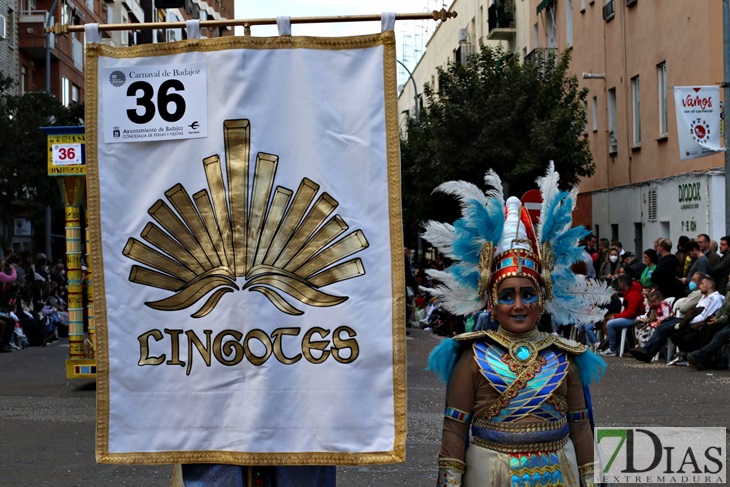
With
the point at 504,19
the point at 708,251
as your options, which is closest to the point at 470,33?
the point at 504,19

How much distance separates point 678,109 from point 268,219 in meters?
15.6

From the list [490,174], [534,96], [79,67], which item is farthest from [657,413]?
[79,67]

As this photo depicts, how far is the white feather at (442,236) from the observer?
16.0 feet

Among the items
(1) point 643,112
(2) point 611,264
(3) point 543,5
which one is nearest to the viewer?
(2) point 611,264

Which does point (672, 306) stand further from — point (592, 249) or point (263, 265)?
point (263, 265)

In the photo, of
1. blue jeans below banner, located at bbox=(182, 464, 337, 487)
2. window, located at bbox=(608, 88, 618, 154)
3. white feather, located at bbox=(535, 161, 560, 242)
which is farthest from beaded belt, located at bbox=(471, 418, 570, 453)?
window, located at bbox=(608, 88, 618, 154)

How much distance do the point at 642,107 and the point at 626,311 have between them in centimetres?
981

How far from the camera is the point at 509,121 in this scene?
1217 inches

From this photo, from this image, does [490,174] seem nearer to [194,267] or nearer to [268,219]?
[268,219]

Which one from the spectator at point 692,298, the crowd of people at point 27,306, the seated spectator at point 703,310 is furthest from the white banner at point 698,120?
the crowd of people at point 27,306

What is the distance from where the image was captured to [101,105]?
4773 millimetres

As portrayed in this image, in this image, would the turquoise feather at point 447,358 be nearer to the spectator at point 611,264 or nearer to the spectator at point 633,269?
the spectator at point 633,269

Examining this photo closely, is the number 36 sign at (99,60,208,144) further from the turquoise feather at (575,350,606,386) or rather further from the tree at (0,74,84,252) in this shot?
the tree at (0,74,84,252)

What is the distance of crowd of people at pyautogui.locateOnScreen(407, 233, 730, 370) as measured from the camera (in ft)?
52.5
